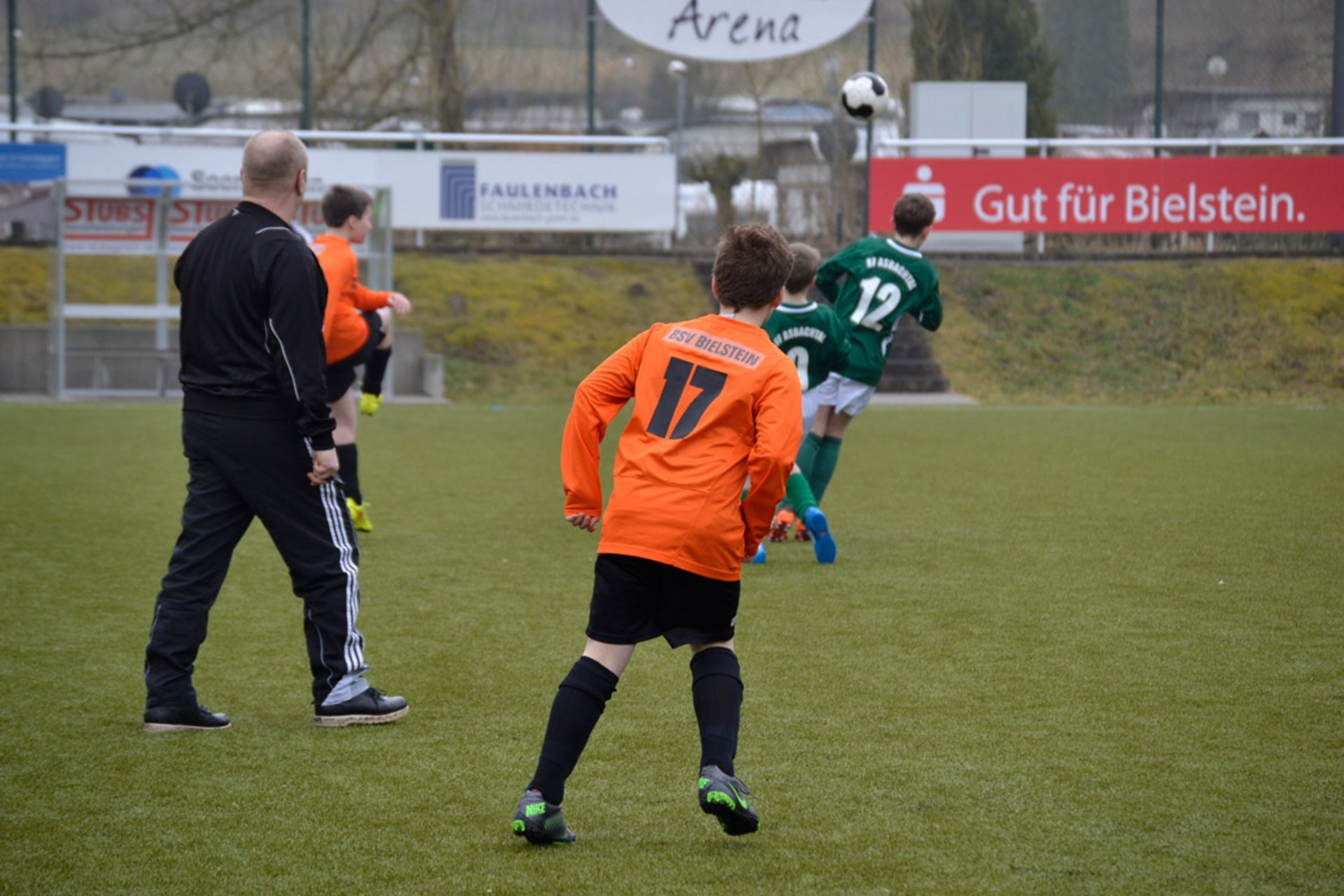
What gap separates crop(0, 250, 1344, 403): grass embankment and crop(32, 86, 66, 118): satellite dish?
17.1 feet

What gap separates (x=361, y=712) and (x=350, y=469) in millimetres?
3455

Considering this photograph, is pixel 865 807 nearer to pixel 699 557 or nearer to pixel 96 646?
pixel 699 557

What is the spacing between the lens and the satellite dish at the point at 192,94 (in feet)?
74.7

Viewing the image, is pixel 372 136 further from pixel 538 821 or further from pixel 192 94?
pixel 538 821

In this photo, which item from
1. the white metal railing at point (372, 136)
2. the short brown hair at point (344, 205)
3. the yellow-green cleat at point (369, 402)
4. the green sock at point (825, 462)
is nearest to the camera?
the short brown hair at point (344, 205)

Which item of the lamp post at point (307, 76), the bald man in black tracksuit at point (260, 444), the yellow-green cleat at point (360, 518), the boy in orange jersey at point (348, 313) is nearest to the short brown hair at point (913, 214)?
the boy in orange jersey at point (348, 313)

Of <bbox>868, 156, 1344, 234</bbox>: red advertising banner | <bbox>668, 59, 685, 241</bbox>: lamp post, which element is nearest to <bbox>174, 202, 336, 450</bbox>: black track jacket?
<bbox>668, 59, 685, 241</bbox>: lamp post

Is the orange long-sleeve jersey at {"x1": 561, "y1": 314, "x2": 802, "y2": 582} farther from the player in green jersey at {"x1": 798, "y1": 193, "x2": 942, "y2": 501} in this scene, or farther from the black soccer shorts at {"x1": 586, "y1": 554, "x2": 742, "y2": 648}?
the player in green jersey at {"x1": 798, "y1": 193, "x2": 942, "y2": 501}

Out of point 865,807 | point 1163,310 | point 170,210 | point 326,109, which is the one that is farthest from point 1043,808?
point 326,109

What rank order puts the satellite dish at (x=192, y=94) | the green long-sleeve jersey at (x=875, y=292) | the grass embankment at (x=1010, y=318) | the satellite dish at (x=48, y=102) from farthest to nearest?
1. the satellite dish at (x=48, y=102)
2. the satellite dish at (x=192, y=94)
3. the grass embankment at (x=1010, y=318)
4. the green long-sleeve jersey at (x=875, y=292)

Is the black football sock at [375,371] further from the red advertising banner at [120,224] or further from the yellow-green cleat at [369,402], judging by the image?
the red advertising banner at [120,224]

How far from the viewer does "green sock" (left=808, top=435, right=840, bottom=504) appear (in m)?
7.61

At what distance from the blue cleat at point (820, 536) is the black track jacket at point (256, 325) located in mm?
2794

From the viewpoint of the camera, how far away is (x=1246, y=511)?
816 centimetres
